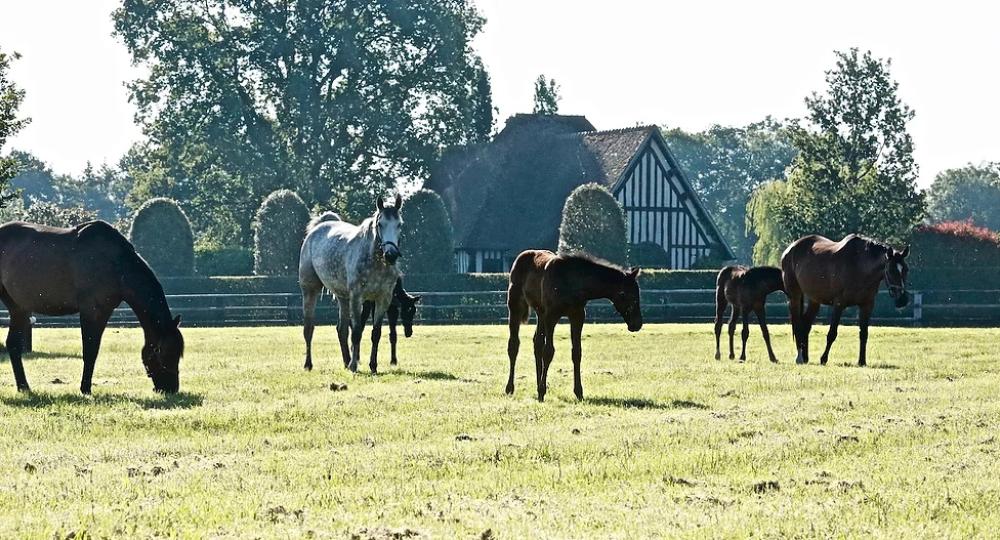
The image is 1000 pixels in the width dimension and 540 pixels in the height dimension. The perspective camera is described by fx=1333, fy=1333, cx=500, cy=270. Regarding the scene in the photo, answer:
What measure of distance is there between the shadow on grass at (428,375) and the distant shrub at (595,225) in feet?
92.5

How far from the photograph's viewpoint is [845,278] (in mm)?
21797

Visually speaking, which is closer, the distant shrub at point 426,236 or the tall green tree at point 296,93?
the distant shrub at point 426,236

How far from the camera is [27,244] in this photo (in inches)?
620

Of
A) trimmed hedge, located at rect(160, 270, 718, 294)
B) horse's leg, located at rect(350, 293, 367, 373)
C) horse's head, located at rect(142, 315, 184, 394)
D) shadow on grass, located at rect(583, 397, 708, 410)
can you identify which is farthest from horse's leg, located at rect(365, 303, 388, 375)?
trimmed hedge, located at rect(160, 270, 718, 294)

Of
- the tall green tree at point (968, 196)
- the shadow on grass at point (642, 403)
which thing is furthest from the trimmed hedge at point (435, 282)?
the tall green tree at point (968, 196)

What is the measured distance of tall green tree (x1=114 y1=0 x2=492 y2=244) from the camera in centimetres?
5984

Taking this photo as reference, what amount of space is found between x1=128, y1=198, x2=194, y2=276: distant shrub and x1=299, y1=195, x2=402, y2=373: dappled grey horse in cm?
2837

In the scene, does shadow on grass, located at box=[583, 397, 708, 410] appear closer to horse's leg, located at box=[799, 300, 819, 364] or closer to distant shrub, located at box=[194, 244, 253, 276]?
horse's leg, located at box=[799, 300, 819, 364]

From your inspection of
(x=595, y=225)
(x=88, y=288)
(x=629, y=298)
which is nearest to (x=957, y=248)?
(x=595, y=225)

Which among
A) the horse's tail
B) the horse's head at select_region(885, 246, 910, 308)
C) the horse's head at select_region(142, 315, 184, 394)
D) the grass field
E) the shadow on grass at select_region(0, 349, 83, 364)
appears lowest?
the grass field

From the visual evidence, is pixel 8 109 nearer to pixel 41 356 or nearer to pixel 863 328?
pixel 41 356

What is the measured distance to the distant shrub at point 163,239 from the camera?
160ft

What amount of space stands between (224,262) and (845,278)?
3593 cm

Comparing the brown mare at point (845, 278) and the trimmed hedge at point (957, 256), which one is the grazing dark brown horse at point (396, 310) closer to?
the brown mare at point (845, 278)
